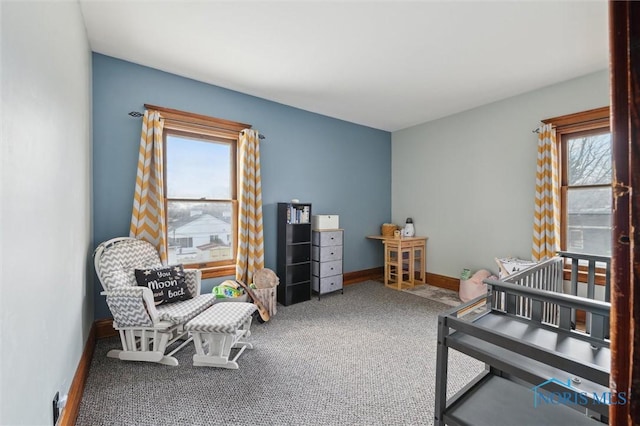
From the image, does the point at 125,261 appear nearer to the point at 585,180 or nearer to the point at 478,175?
the point at 478,175

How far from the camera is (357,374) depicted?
2.23m

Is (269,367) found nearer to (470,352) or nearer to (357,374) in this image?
(357,374)

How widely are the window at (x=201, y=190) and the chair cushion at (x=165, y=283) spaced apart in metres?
0.62

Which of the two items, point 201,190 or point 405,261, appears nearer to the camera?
point 201,190

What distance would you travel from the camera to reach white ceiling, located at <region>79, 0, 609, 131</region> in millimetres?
2189

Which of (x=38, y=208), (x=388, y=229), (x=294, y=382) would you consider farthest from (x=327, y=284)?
(x=38, y=208)

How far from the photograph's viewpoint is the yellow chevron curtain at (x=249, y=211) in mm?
3582

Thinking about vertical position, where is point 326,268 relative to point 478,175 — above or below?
below

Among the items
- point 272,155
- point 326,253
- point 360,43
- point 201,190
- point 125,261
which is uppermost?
point 360,43

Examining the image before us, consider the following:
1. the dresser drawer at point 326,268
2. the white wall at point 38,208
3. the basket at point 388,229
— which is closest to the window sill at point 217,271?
the dresser drawer at point 326,268

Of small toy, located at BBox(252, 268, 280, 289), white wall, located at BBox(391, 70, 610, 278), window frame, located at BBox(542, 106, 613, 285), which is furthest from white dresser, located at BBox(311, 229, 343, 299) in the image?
window frame, located at BBox(542, 106, 613, 285)

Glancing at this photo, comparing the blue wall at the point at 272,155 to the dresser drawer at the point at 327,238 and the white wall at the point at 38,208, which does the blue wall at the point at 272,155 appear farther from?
the white wall at the point at 38,208

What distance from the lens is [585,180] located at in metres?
3.29

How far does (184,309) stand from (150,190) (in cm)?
131
